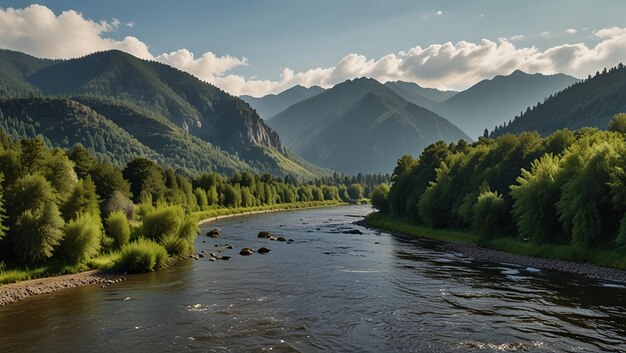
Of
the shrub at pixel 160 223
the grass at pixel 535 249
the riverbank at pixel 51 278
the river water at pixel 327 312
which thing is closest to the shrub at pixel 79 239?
the riverbank at pixel 51 278

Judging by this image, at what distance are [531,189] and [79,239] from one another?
59079 mm

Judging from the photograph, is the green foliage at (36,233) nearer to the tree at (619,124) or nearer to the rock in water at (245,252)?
the rock in water at (245,252)

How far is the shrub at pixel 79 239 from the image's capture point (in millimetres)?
48969

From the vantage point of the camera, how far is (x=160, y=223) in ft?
207

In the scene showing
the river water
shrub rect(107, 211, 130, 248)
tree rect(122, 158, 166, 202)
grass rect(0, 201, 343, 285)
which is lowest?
the river water

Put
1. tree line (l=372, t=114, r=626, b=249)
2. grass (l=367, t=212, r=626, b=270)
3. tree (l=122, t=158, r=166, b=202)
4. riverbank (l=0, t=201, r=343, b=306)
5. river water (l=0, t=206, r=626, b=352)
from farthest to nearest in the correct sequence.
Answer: tree (l=122, t=158, r=166, b=202)
tree line (l=372, t=114, r=626, b=249)
grass (l=367, t=212, r=626, b=270)
riverbank (l=0, t=201, r=343, b=306)
river water (l=0, t=206, r=626, b=352)

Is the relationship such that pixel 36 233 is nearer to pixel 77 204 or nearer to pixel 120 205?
pixel 77 204

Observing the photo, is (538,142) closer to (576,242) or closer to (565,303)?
(576,242)

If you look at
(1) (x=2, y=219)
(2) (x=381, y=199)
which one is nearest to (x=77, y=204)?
(1) (x=2, y=219)

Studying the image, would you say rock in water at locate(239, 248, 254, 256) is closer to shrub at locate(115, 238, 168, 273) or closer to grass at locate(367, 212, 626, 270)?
shrub at locate(115, 238, 168, 273)

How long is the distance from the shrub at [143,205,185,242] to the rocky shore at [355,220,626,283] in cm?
4223

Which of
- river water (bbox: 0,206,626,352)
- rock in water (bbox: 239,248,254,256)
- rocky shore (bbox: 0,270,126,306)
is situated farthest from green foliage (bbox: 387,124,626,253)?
rocky shore (bbox: 0,270,126,306)

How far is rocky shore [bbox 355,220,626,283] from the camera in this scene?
49031 millimetres

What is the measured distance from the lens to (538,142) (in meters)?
86.9
